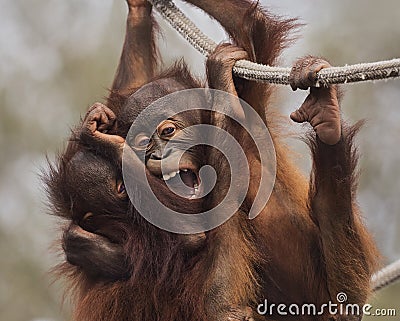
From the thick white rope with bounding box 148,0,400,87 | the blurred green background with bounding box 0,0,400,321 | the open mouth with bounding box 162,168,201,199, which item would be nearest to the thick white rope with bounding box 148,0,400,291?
the thick white rope with bounding box 148,0,400,87

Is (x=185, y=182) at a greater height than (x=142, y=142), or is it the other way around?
(x=142, y=142)

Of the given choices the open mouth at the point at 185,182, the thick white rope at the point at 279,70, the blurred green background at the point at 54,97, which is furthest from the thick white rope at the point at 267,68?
the blurred green background at the point at 54,97

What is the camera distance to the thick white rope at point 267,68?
229 centimetres

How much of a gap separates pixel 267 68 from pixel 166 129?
22.9 inches

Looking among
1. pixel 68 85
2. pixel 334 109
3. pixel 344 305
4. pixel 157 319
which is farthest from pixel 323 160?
pixel 68 85

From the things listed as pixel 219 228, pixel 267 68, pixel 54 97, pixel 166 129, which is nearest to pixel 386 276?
pixel 219 228

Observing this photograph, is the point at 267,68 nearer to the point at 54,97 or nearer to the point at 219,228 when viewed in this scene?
the point at 219,228

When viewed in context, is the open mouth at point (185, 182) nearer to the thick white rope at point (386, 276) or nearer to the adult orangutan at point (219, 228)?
the adult orangutan at point (219, 228)

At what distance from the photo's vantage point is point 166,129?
3100mm

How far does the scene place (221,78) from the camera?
286 cm

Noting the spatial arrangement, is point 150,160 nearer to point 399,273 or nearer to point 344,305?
point 344,305

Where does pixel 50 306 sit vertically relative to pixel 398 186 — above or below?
below

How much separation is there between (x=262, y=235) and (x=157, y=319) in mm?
484

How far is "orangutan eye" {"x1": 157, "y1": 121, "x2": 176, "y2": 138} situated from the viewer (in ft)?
10.1
